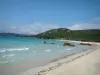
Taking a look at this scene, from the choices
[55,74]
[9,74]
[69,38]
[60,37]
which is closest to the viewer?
[55,74]

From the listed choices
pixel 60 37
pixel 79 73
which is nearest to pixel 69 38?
pixel 60 37

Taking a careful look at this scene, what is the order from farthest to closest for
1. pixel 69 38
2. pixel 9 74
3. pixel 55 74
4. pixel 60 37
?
pixel 60 37, pixel 69 38, pixel 9 74, pixel 55 74

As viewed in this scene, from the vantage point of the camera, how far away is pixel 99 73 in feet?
9.34

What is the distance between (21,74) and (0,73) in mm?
479

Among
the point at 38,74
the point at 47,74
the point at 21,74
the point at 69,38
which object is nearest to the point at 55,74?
the point at 47,74

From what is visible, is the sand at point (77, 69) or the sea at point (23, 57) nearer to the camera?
the sand at point (77, 69)

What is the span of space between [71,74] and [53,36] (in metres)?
32.7

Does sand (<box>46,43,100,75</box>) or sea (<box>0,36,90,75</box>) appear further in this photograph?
sea (<box>0,36,90,75</box>)

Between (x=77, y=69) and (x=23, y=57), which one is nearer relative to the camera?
(x=77, y=69)

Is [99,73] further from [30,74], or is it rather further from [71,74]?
[30,74]

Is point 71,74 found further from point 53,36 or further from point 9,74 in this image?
point 53,36

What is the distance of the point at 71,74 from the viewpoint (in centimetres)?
286

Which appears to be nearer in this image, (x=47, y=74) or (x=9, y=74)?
(x=47, y=74)

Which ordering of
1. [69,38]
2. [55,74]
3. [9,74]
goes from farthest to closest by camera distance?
[69,38]
[9,74]
[55,74]
